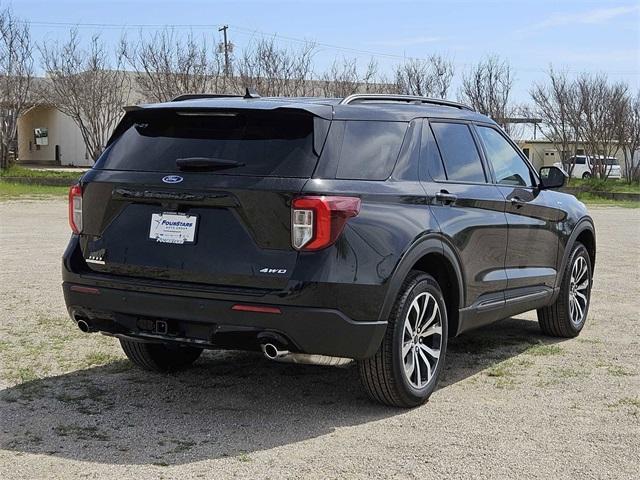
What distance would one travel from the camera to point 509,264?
22.1 ft

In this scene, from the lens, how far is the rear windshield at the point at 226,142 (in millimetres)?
5125

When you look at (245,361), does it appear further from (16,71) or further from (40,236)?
(16,71)

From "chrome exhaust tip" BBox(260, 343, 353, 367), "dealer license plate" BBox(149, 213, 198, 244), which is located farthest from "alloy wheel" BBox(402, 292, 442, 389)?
"dealer license plate" BBox(149, 213, 198, 244)

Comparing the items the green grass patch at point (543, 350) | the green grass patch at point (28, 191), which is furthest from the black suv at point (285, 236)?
the green grass patch at point (28, 191)

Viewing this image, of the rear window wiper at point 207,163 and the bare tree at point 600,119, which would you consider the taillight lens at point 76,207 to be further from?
the bare tree at point 600,119

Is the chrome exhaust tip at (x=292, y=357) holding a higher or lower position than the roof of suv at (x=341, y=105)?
lower

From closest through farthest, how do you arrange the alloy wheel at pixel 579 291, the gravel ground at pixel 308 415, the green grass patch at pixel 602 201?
the gravel ground at pixel 308 415 → the alloy wheel at pixel 579 291 → the green grass patch at pixel 602 201

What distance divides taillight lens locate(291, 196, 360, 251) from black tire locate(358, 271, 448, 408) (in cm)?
68

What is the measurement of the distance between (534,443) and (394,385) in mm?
858

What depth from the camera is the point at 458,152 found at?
6.35m

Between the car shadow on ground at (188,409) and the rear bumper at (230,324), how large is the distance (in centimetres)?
48

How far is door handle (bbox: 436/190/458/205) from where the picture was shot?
19.1 ft

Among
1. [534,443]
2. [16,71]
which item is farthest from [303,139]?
[16,71]

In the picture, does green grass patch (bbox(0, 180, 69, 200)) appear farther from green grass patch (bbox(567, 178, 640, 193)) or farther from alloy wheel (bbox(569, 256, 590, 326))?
alloy wheel (bbox(569, 256, 590, 326))
